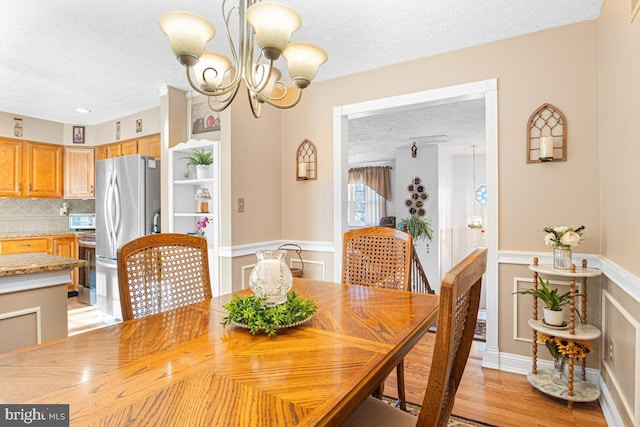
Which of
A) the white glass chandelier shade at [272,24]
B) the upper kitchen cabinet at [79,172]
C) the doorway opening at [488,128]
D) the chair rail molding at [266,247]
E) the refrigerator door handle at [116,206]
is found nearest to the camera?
the white glass chandelier shade at [272,24]

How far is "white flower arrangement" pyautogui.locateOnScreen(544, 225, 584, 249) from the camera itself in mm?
2213

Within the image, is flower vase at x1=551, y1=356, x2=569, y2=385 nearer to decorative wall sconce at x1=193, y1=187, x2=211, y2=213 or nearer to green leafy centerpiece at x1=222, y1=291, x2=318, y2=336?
green leafy centerpiece at x1=222, y1=291, x2=318, y2=336

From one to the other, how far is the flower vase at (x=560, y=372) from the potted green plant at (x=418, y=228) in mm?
3797

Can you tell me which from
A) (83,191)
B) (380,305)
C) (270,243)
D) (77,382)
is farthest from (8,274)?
(83,191)

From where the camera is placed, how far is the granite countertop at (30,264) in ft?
5.45

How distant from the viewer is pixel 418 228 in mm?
6160

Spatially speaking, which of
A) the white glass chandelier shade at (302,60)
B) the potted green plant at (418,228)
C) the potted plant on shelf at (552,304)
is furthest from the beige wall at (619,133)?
the potted green plant at (418,228)

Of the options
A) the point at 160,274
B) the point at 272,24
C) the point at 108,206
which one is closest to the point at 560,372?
the point at 160,274

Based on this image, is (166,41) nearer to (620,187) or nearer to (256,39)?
(256,39)

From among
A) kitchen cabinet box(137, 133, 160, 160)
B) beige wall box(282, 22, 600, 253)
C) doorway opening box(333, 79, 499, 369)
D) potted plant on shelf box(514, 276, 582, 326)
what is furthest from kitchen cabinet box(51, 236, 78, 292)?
potted plant on shelf box(514, 276, 582, 326)

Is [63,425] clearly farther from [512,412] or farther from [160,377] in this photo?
[512,412]

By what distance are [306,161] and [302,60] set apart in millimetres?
2033

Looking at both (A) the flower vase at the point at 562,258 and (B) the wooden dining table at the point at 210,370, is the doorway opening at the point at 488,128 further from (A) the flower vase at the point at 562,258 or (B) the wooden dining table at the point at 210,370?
(B) the wooden dining table at the point at 210,370

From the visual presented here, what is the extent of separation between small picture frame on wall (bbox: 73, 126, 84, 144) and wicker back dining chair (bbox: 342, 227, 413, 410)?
15.9 feet
